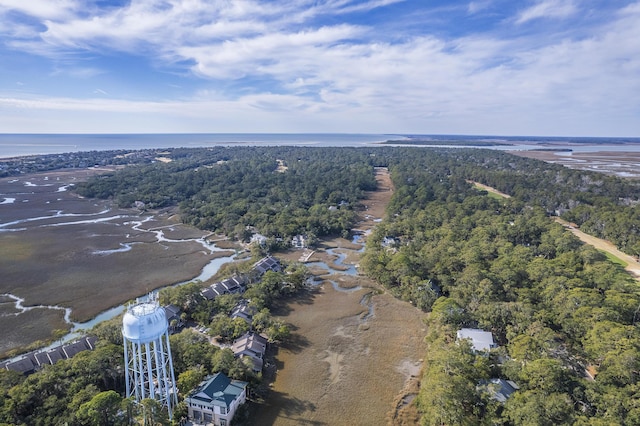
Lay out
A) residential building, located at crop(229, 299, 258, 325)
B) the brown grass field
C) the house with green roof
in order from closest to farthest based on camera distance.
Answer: the house with green roof, the brown grass field, residential building, located at crop(229, 299, 258, 325)

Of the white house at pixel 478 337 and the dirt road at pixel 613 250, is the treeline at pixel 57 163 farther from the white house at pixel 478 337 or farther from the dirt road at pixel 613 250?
the dirt road at pixel 613 250

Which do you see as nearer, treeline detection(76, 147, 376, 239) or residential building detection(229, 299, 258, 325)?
residential building detection(229, 299, 258, 325)

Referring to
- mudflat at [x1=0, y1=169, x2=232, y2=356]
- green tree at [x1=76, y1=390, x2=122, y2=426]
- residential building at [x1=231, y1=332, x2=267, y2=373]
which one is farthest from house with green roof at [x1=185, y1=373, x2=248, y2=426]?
mudflat at [x1=0, y1=169, x2=232, y2=356]

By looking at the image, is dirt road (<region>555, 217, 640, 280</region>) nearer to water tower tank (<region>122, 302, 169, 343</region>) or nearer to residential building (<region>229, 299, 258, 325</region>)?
residential building (<region>229, 299, 258, 325</region>)

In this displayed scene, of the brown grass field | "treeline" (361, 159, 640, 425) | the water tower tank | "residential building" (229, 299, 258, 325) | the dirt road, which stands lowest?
the brown grass field

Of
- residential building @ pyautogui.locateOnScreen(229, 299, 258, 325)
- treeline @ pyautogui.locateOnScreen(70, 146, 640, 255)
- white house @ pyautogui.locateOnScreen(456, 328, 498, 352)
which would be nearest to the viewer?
white house @ pyautogui.locateOnScreen(456, 328, 498, 352)

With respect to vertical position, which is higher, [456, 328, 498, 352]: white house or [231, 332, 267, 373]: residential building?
[456, 328, 498, 352]: white house

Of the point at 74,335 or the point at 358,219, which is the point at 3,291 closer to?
the point at 74,335

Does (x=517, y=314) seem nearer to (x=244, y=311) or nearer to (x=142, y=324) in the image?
(x=244, y=311)
